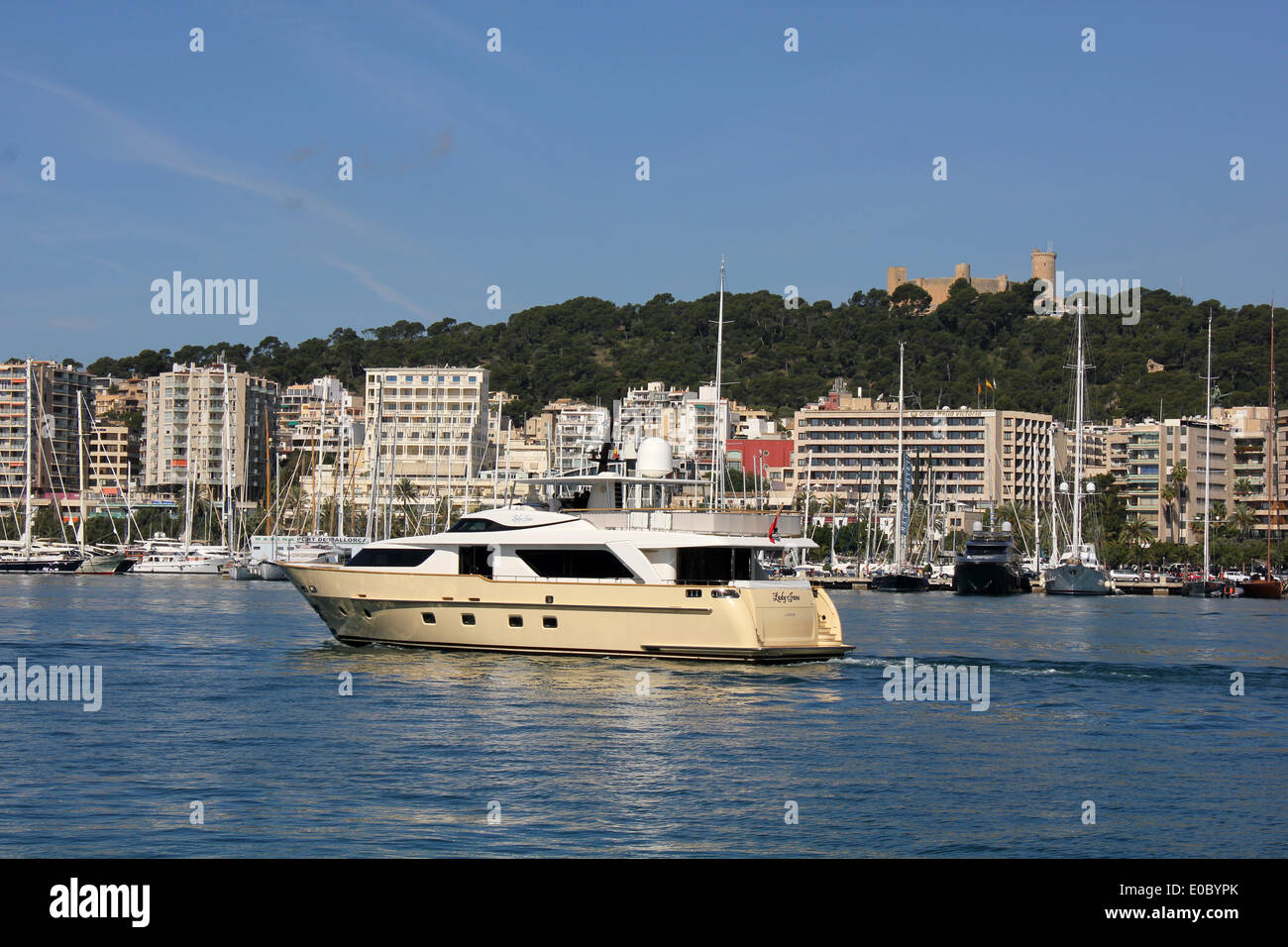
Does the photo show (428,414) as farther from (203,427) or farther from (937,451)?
(937,451)

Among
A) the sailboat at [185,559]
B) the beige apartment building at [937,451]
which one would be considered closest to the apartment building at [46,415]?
the sailboat at [185,559]

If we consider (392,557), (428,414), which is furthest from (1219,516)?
(392,557)

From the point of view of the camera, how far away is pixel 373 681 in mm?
26875

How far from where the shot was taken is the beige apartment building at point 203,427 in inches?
7092

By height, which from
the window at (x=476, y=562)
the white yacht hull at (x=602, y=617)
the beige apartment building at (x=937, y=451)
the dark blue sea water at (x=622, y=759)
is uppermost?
the beige apartment building at (x=937, y=451)

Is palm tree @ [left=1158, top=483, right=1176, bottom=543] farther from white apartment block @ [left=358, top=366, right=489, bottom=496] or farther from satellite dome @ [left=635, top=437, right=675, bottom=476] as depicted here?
satellite dome @ [left=635, top=437, right=675, bottom=476]

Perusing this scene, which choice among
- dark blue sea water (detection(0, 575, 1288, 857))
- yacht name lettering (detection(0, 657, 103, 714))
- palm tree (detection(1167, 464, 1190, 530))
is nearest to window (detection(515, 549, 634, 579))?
dark blue sea water (detection(0, 575, 1288, 857))

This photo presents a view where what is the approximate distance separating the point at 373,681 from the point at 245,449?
16337cm

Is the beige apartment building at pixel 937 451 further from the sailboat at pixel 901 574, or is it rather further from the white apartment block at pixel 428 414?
the sailboat at pixel 901 574

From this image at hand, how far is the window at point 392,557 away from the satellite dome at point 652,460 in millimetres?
5524

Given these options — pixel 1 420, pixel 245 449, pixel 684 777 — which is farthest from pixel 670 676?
pixel 1 420

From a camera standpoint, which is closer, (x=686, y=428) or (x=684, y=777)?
(x=684, y=777)
